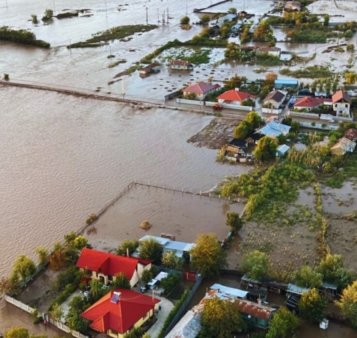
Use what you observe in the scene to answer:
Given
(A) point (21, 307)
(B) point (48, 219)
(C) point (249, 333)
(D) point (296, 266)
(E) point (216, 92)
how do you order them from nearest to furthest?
1. (C) point (249, 333)
2. (A) point (21, 307)
3. (D) point (296, 266)
4. (B) point (48, 219)
5. (E) point (216, 92)

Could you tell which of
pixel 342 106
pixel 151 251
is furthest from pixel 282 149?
pixel 151 251

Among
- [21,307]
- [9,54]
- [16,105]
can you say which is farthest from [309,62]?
[21,307]

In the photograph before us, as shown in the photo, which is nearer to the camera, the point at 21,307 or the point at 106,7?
the point at 21,307

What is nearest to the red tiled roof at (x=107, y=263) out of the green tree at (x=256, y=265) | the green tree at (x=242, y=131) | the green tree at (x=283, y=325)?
the green tree at (x=256, y=265)

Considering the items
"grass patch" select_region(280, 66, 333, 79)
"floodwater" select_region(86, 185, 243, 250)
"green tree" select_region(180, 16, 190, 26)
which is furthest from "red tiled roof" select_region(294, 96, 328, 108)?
"green tree" select_region(180, 16, 190, 26)

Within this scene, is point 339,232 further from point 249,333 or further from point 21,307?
point 21,307

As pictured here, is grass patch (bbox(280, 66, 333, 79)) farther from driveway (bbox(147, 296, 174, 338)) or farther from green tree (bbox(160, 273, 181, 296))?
driveway (bbox(147, 296, 174, 338))
